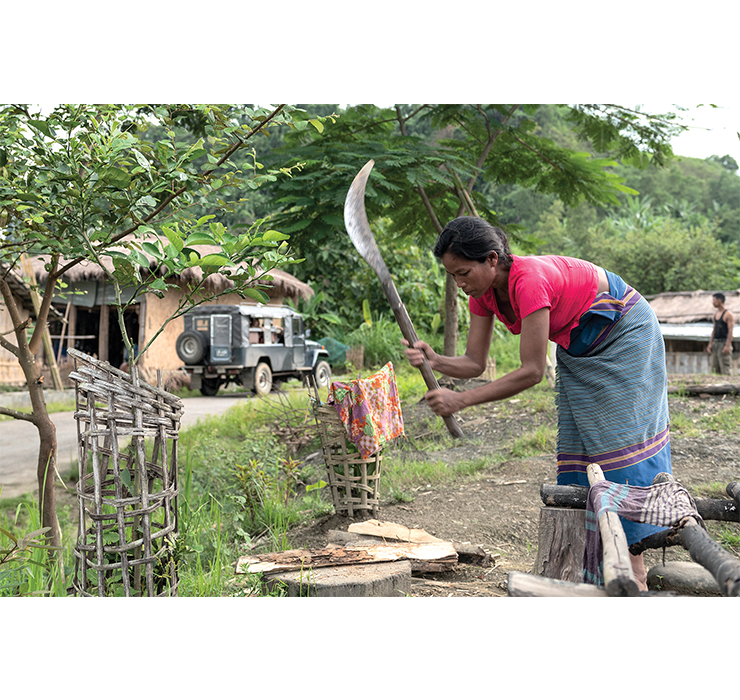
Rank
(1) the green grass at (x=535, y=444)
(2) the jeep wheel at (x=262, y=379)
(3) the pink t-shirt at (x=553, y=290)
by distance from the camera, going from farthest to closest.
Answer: (2) the jeep wheel at (x=262, y=379)
(1) the green grass at (x=535, y=444)
(3) the pink t-shirt at (x=553, y=290)

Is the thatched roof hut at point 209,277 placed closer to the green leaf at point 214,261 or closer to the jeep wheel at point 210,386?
the jeep wheel at point 210,386

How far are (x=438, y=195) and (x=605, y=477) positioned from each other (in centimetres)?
499

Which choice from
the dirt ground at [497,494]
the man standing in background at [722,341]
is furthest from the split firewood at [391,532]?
the man standing in background at [722,341]

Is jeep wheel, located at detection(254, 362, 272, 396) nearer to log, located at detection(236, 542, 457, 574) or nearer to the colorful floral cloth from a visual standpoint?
the colorful floral cloth

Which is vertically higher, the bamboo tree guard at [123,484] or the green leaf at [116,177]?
the green leaf at [116,177]

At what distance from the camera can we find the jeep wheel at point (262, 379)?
10.0 m

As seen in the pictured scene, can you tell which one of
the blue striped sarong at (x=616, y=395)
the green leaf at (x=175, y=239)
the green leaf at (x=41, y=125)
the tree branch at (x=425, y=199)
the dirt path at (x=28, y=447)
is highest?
the tree branch at (x=425, y=199)

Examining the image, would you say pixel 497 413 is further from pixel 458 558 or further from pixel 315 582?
pixel 315 582

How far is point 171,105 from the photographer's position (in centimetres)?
247

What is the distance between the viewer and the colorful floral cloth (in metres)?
3.79

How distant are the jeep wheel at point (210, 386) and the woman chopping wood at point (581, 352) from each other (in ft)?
27.3

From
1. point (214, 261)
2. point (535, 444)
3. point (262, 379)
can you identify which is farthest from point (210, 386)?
point (214, 261)

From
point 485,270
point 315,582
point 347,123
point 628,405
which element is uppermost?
point 347,123

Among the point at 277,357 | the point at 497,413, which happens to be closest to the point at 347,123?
the point at 497,413
